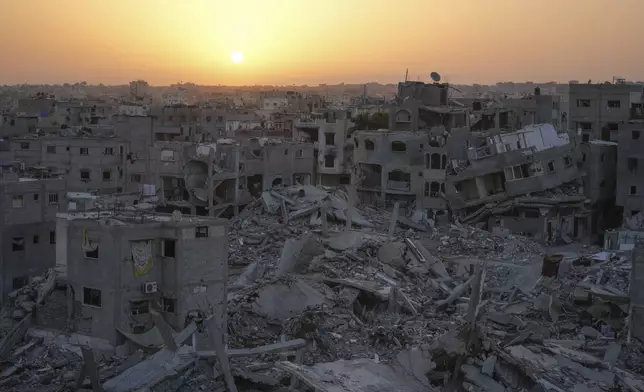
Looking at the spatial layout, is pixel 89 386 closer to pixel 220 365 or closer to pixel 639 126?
pixel 220 365

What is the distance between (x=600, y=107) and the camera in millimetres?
49062

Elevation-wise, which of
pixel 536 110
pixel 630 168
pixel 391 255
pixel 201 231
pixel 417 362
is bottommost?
pixel 417 362

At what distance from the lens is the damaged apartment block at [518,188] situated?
4078 cm

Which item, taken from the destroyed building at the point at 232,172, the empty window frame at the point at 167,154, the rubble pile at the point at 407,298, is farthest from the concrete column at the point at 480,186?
the empty window frame at the point at 167,154

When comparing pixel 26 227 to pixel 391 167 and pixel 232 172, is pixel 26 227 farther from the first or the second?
pixel 391 167

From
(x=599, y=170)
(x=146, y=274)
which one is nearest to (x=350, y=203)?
(x=599, y=170)

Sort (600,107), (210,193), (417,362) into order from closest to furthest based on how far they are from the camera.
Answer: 1. (417,362)
2. (210,193)
3. (600,107)

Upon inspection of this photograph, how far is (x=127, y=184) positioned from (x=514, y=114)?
2072cm

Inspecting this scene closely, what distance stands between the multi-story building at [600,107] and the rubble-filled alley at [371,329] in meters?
17.0

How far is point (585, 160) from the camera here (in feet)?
145

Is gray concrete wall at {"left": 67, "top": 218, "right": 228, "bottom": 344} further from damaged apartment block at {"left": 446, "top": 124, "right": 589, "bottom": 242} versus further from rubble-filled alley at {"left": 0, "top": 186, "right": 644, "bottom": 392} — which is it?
damaged apartment block at {"left": 446, "top": 124, "right": 589, "bottom": 242}

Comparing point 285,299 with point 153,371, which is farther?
point 285,299

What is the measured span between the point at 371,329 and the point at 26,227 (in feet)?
41.9

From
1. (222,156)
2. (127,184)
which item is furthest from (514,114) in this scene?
(127,184)
